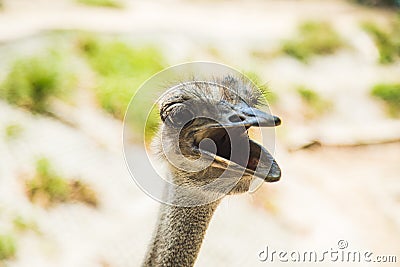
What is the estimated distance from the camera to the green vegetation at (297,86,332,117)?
5.52 m

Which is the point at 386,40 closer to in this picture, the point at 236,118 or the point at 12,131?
the point at 12,131

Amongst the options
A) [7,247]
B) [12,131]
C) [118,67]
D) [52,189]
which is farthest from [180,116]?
[118,67]

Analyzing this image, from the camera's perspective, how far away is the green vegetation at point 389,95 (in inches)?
227

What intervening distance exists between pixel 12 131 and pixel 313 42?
3345mm

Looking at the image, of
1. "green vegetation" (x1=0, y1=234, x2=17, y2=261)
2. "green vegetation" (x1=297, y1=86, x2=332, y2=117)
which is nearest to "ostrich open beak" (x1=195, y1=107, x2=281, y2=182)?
"green vegetation" (x1=0, y1=234, x2=17, y2=261)

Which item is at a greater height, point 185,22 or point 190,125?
point 190,125

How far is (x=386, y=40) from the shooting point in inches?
272

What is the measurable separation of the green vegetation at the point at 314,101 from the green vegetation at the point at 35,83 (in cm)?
182

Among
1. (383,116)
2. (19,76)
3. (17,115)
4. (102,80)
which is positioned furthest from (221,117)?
(383,116)

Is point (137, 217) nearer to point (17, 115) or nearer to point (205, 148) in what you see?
point (17, 115)

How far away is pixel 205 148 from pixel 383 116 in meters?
4.28

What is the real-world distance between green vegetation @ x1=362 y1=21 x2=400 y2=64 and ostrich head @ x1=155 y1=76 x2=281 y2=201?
205 inches

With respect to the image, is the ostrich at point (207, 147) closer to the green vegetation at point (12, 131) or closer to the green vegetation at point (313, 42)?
the green vegetation at point (12, 131)

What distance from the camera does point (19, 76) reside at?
4414mm
